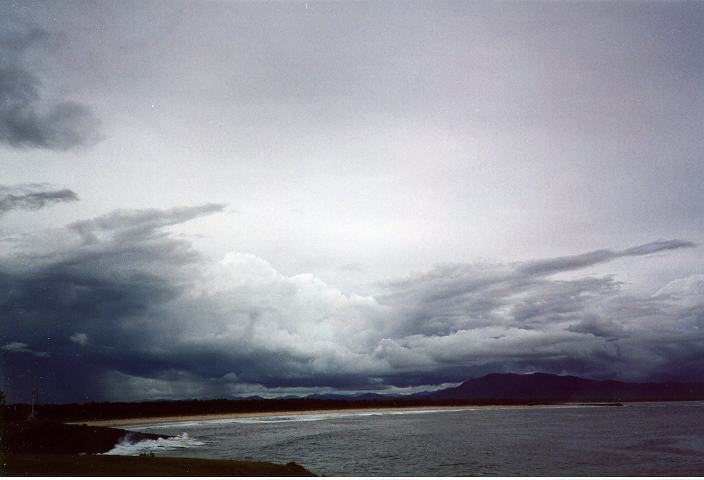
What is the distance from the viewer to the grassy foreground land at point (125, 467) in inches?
1135

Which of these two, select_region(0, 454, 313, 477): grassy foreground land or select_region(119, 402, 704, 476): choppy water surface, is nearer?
select_region(0, 454, 313, 477): grassy foreground land

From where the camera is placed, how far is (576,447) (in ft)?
240

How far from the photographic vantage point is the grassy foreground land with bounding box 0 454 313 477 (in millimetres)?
28828

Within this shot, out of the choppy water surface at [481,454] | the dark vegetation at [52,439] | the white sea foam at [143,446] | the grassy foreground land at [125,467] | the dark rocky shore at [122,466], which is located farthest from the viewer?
the white sea foam at [143,446]

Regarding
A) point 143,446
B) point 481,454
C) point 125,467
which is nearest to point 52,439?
point 143,446

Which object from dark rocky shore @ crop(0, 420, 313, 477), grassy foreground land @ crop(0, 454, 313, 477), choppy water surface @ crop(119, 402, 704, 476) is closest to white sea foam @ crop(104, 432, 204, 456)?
choppy water surface @ crop(119, 402, 704, 476)

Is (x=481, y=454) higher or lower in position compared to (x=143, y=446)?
lower

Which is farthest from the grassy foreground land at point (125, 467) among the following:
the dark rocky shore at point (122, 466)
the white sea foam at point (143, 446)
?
the white sea foam at point (143, 446)

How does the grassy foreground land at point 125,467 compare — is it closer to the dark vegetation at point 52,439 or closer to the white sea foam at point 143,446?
the dark vegetation at point 52,439

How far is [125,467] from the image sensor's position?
1209 inches

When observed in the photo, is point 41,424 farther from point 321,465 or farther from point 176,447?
point 321,465

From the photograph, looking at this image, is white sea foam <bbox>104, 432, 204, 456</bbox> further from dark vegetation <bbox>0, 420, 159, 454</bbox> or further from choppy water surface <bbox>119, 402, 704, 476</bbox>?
choppy water surface <bbox>119, 402, 704, 476</bbox>

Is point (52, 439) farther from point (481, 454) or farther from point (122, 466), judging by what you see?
point (481, 454)

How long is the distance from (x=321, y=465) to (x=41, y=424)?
32.7 metres
